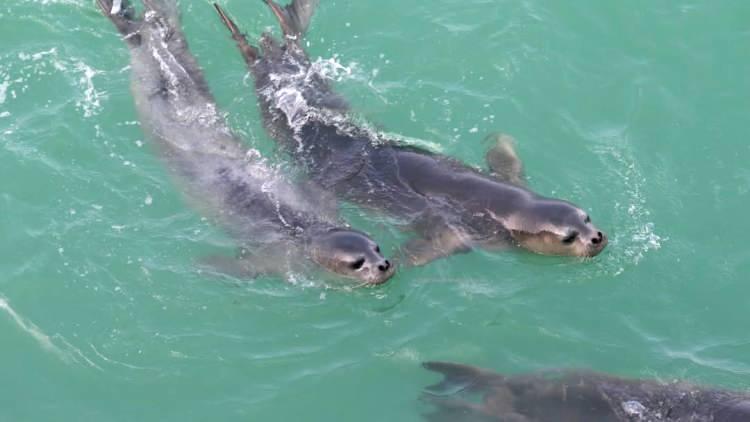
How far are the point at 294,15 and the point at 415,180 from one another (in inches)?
173

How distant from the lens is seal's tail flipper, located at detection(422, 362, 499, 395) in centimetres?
1292

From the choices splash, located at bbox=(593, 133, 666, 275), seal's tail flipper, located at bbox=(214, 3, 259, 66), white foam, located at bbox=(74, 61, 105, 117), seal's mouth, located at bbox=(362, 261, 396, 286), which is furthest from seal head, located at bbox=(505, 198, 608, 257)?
white foam, located at bbox=(74, 61, 105, 117)

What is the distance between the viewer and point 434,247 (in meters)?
14.7

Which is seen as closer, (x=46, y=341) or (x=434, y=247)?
(x=46, y=341)

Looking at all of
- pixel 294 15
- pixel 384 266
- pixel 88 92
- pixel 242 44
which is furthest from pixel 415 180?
pixel 88 92

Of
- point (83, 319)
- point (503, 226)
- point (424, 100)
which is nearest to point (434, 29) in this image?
point (424, 100)

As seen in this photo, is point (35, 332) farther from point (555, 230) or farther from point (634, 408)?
point (634, 408)

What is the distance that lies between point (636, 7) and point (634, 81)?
6.15ft

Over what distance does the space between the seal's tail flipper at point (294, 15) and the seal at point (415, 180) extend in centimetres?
65

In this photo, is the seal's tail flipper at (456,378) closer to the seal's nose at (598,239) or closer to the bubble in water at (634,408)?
the bubble in water at (634,408)

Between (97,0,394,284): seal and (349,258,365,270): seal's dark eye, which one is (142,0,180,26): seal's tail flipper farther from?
(349,258,365,270): seal's dark eye

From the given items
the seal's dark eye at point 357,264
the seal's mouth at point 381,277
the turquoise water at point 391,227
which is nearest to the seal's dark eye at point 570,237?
the turquoise water at point 391,227

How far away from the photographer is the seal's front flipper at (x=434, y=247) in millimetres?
14547

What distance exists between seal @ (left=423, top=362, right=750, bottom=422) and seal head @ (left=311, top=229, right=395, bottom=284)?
140 cm
